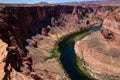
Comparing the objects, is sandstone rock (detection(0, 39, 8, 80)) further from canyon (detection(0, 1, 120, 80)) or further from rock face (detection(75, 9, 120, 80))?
rock face (detection(75, 9, 120, 80))

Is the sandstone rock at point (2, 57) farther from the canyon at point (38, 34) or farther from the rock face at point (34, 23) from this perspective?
the rock face at point (34, 23)

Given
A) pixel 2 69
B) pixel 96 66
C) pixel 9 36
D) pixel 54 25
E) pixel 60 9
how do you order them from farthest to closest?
pixel 60 9
pixel 54 25
pixel 96 66
pixel 9 36
pixel 2 69

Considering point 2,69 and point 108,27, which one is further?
point 108,27

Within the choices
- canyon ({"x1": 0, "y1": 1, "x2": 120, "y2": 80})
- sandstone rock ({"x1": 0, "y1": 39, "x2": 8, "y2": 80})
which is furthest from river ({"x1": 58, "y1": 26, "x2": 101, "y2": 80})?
sandstone rock ({"x1": 0, "y1": 39, "x2": 8, "y2": 80})

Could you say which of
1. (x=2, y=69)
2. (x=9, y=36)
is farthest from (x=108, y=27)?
(x=2, y=69)

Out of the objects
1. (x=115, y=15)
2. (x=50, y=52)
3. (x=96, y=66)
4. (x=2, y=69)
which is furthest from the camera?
(x=50, y=52)

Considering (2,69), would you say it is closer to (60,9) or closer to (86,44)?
(86,44)
